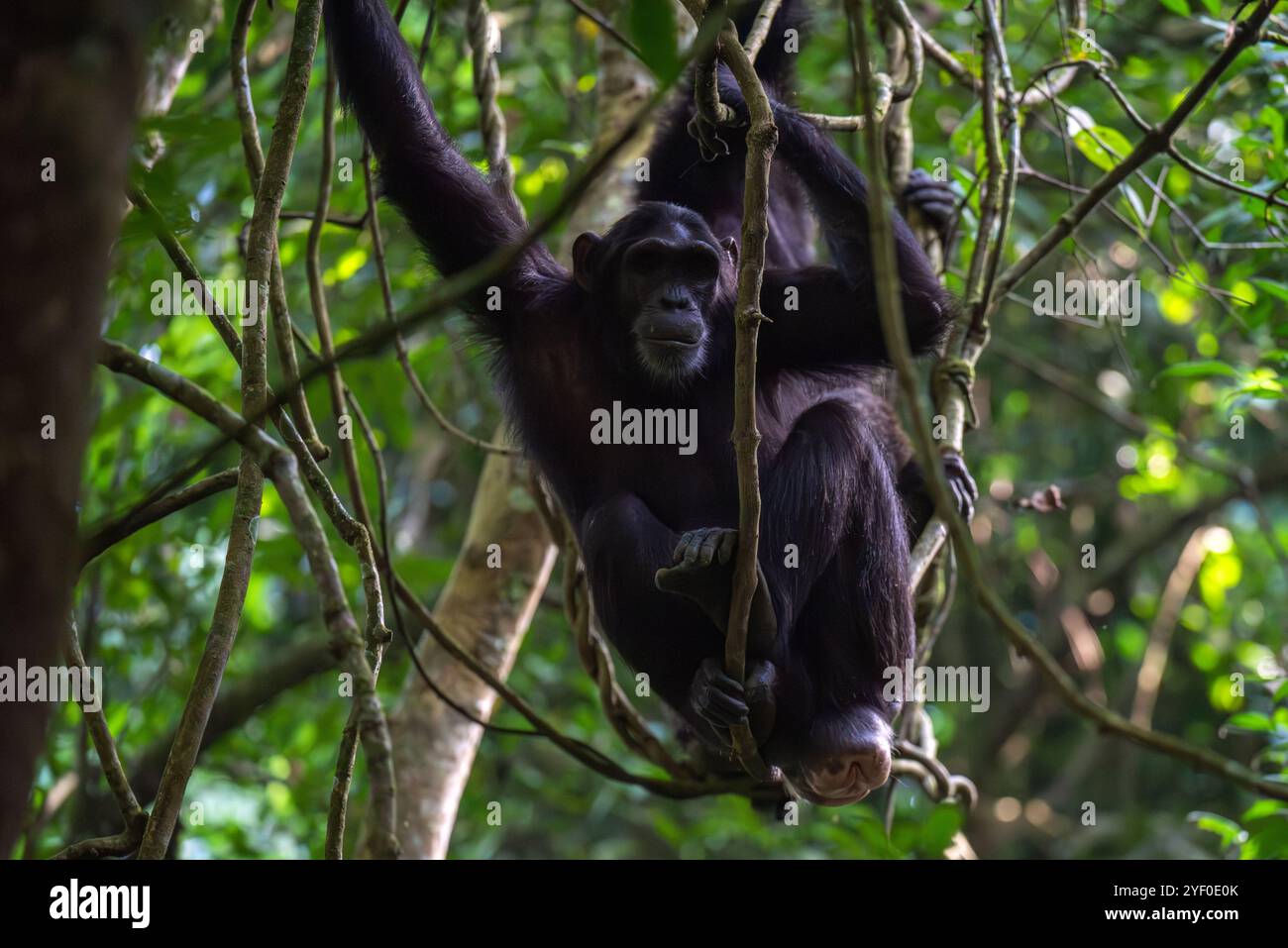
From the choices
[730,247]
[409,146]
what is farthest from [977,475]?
[409,146]

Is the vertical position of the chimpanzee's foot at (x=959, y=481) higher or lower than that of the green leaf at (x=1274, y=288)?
lower

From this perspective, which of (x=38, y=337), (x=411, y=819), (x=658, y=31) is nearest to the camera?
(x=38, y=337)

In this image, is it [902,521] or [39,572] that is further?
[902,521]

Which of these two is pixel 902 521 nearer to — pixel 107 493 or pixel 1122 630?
pixel 107 493

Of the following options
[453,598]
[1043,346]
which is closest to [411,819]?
[453,598]

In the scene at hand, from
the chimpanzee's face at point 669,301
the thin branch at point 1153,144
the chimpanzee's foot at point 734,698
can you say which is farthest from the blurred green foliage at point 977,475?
the chimpanzee's foot at point 734,698

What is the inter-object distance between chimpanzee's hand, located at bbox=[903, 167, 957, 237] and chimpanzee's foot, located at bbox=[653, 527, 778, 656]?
241cm

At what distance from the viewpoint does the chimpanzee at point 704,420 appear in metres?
4.68

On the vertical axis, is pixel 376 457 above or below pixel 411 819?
above

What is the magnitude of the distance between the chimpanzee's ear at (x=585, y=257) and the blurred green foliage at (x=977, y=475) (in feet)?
1.85

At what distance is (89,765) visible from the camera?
7.09 meters

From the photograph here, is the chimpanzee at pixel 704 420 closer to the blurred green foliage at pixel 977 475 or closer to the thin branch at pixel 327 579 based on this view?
the blurred green foliage at pixel 977 475
